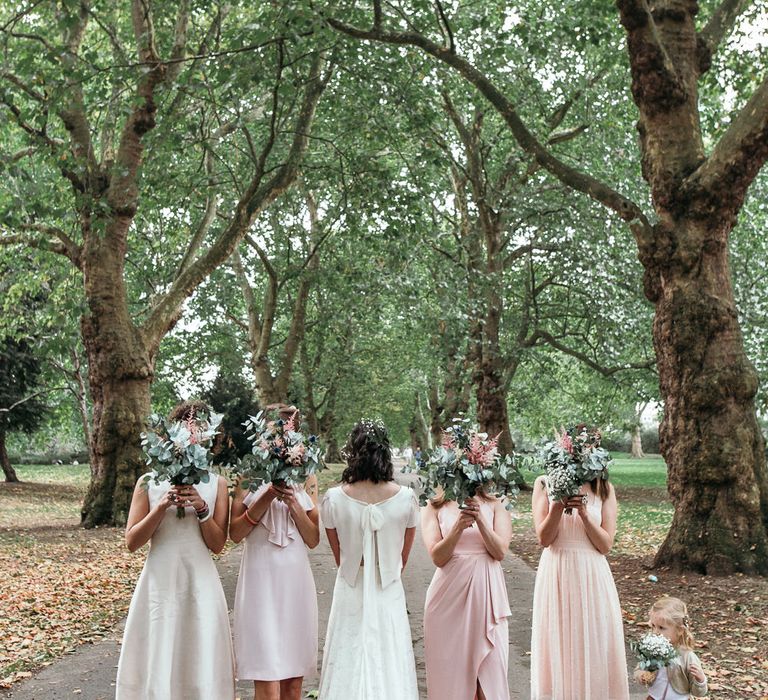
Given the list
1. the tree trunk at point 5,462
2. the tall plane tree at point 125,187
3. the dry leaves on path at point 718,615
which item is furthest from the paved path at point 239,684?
the tree trunk at point 5,462

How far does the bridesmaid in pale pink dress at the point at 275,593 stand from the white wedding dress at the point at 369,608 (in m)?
0.33

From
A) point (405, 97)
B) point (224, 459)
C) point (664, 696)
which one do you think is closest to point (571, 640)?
point (664, 696)

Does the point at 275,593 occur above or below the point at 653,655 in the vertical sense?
above

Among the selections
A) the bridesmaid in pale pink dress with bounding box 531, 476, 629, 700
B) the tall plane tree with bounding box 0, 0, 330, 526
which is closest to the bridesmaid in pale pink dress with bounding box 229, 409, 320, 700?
the bridesmaid in pale pink dress with bounding box 531, 476, 629, 700

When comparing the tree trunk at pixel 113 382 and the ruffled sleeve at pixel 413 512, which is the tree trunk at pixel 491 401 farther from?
the ruffled sleeve at pixel 413 512

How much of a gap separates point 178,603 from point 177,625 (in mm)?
124

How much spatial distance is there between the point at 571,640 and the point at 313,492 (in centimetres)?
189

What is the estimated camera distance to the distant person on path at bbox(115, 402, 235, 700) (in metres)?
5.21

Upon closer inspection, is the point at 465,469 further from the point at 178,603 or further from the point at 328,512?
the point at 178,603

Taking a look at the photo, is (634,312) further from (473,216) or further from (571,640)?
(571,640)

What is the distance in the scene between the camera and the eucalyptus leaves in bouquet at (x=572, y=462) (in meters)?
5.56

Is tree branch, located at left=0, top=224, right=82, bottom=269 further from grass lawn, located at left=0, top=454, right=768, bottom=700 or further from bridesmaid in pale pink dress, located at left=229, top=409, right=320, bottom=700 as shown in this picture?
bridesmaid in pale pink dress, located at left=229, top=409, right=320, bottom=700

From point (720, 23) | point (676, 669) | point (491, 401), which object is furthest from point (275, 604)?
point (491, 401)

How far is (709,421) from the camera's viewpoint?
11.5 m
